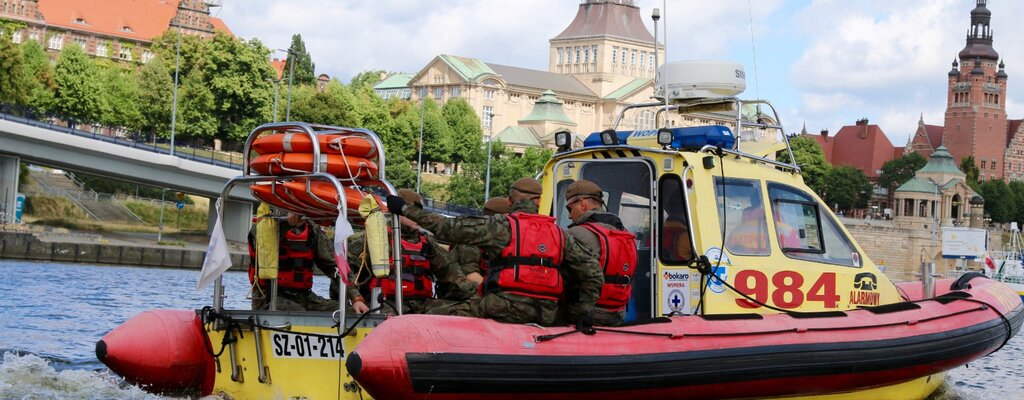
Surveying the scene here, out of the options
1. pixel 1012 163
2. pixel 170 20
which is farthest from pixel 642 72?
pixel 170 20

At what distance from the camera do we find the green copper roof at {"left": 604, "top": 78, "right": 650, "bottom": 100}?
180 m

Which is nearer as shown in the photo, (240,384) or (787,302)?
(240,384)

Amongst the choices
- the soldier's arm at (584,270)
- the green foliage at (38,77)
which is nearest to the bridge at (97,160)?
the green foliage at (38,77)

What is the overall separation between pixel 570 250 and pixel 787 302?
2913 millimetres

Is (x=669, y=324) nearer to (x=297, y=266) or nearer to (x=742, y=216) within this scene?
(x=742, y=216)

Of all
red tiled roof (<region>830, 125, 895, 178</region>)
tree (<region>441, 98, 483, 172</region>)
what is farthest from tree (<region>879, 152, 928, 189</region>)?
tree (<region>441, 98, 483, 172</region>)

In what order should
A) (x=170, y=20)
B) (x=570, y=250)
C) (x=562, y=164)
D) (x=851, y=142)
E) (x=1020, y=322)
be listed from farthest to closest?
(x=851, y=142) < (x=170, y=20) < (x=1020, y=322) < (x=562, y=164) < (x=570, y=250)

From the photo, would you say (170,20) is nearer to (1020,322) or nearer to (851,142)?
(851,142)

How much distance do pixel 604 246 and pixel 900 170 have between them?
517 feet

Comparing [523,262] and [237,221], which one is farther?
[237,221]

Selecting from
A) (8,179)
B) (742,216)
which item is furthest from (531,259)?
(8,179)

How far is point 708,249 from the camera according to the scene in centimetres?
1095

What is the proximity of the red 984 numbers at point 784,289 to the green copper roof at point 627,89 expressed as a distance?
6584 inches

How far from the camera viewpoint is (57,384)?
11.7 m
